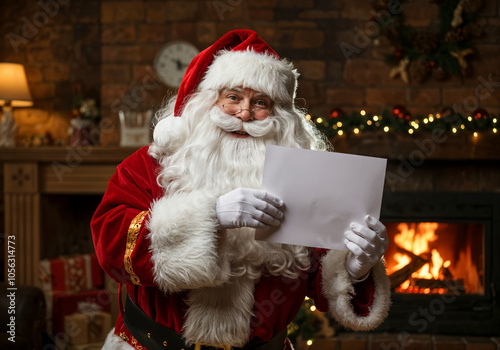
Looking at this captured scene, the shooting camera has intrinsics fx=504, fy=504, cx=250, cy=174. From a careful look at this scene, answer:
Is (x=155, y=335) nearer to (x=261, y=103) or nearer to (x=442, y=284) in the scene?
(x=261, y=103)

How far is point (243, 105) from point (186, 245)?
41 cm

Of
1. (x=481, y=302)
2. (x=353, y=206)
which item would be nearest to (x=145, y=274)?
(x=353, y=206)

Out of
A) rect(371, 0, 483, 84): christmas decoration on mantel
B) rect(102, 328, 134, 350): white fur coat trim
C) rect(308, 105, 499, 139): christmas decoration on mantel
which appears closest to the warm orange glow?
rect(308, 105, 499, 139): christmas decoration on mantel

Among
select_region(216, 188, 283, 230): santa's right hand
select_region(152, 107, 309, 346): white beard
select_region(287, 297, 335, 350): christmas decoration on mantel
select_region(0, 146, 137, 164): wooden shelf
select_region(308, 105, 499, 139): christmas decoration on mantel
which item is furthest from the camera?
Result: select_region(0, 146, 137, 164): wooden shelf

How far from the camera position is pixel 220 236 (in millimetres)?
1207

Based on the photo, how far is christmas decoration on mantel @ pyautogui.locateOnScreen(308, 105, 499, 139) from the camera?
2992mm

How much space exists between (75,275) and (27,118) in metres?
1.30

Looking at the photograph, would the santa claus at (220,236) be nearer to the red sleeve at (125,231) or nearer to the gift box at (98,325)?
the red sleeve at (125,231)

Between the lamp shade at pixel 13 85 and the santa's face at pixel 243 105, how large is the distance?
2.59 m

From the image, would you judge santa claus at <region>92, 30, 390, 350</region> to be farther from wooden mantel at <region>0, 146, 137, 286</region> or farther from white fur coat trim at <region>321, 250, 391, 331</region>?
wooden mantel at <region>0, 146, 137, 286</region>

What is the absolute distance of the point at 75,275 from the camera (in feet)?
10.9

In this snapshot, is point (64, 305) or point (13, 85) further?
point (13, 85)

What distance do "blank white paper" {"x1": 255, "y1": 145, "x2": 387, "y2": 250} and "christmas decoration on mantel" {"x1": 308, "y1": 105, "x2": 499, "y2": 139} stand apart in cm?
189

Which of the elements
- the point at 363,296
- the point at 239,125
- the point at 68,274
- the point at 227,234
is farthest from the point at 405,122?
the point at 68,274
